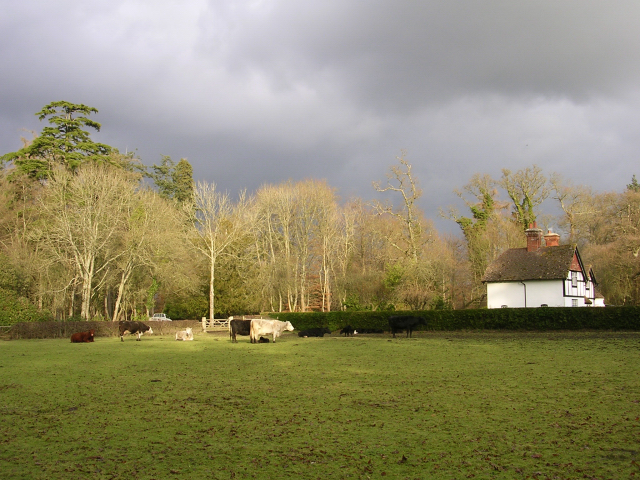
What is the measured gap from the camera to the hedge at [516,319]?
2856cm

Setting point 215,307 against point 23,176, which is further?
point 215,307

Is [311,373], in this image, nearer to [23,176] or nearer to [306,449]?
[306,449]

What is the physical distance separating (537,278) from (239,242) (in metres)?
27.7

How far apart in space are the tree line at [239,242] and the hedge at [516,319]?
27.3ft

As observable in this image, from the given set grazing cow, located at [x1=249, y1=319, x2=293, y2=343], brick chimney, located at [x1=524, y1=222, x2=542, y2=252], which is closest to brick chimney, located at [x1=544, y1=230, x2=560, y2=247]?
brick chimney, located at [x1=524, y1=222, x2=542, y2=252]

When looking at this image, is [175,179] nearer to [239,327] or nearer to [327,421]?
[239,327]

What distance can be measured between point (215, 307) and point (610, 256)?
3844 centimetres

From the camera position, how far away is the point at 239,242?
50625mm

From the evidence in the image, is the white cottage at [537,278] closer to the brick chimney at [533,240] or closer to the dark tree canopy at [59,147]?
the brick chimney at [533,240]

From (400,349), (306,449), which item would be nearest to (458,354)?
(400,349)

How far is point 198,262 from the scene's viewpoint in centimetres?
4816

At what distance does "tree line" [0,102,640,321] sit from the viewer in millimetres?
40562

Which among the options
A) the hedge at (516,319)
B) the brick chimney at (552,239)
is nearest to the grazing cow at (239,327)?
the hedge at (516,319)

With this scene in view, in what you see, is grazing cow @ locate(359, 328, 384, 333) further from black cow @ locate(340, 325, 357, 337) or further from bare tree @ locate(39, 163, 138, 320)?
bare tree @ locate(39, 163, 138, 320)
